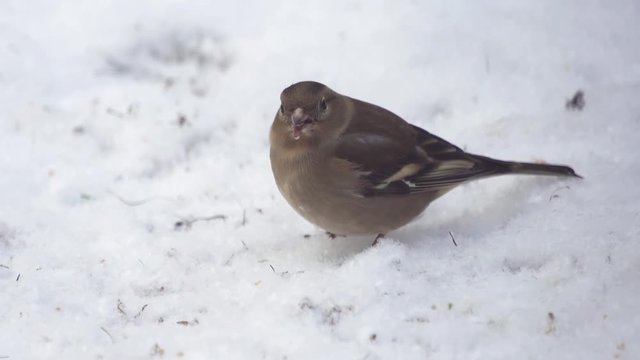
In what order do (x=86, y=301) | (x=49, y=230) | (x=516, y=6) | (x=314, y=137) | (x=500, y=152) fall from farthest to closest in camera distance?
(x=516, y=6) < (x=500, y=152) < (x=49, y=230) < (x=314, y=137) < (x=86, y=301)

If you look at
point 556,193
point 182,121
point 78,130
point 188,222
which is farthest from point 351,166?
point 78,130

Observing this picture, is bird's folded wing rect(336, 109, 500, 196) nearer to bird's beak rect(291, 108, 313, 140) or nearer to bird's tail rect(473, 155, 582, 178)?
bird's tail rect(473, 155, 582, 178)

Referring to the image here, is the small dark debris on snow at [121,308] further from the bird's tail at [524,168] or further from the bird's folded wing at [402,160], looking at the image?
the bird's tail at [524,168]

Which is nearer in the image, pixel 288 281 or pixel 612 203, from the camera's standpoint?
pixel 288 281

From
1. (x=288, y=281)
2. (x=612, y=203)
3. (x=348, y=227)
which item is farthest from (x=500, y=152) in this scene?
(x=288, y=281)

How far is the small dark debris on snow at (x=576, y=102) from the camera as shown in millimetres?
5352

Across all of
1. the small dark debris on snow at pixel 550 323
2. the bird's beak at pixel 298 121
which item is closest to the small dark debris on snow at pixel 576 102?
the bird's beak at pixel 298 121

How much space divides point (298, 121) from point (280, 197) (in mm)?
906

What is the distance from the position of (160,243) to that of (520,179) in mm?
1920

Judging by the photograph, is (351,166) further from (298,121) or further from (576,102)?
(576,102)

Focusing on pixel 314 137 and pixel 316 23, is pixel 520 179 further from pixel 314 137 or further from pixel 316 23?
pixel 316 23

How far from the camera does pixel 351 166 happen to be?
4238 millimetres

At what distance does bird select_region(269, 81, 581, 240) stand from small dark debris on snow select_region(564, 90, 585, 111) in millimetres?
1142

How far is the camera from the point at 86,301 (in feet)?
13.1
